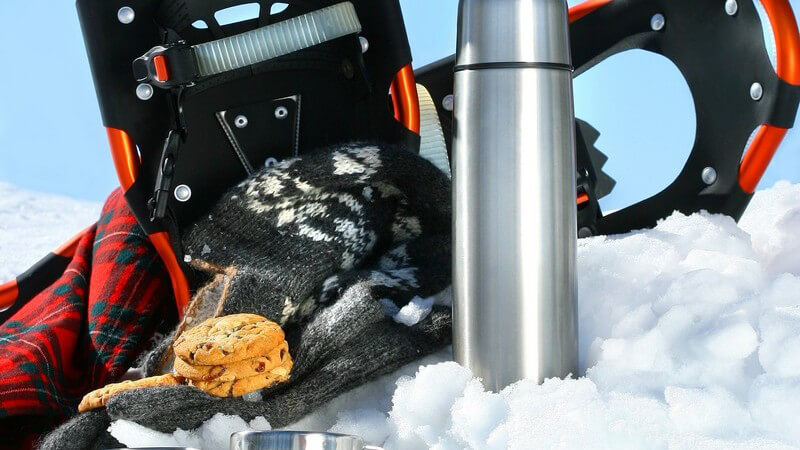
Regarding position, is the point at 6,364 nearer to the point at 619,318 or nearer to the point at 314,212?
the point at 314,212

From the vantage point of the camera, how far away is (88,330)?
2.22 feet

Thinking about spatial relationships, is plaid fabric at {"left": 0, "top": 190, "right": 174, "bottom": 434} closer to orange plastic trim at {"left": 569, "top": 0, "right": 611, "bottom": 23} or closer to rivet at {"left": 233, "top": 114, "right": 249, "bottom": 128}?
rivet at {"left": 233, "top": 114, "right": 249, "bottom": 128}

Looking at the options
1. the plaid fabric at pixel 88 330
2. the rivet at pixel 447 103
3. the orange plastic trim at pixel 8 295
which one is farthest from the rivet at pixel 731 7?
the orange plastic trim at pixel 8 295

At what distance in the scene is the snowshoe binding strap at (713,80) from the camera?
668 millimetres

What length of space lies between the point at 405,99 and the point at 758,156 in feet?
0.82

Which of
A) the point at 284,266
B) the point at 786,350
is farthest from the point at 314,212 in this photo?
the point at 786,350

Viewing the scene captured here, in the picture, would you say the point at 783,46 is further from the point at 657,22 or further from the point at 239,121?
the point at 239,121

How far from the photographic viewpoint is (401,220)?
23.5 inches

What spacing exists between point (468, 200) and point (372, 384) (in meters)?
0.13

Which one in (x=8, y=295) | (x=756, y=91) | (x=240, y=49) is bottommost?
(x=8, y=295)

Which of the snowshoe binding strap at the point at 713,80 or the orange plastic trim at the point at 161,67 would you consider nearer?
the orange plastic trim at the point at 161,67

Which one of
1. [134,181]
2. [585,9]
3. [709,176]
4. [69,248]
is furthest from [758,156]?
[69,248]

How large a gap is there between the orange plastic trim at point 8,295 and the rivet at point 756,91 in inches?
22.7

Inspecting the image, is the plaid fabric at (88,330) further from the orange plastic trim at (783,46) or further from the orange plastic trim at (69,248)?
the orange plastic trim at (783,46)
